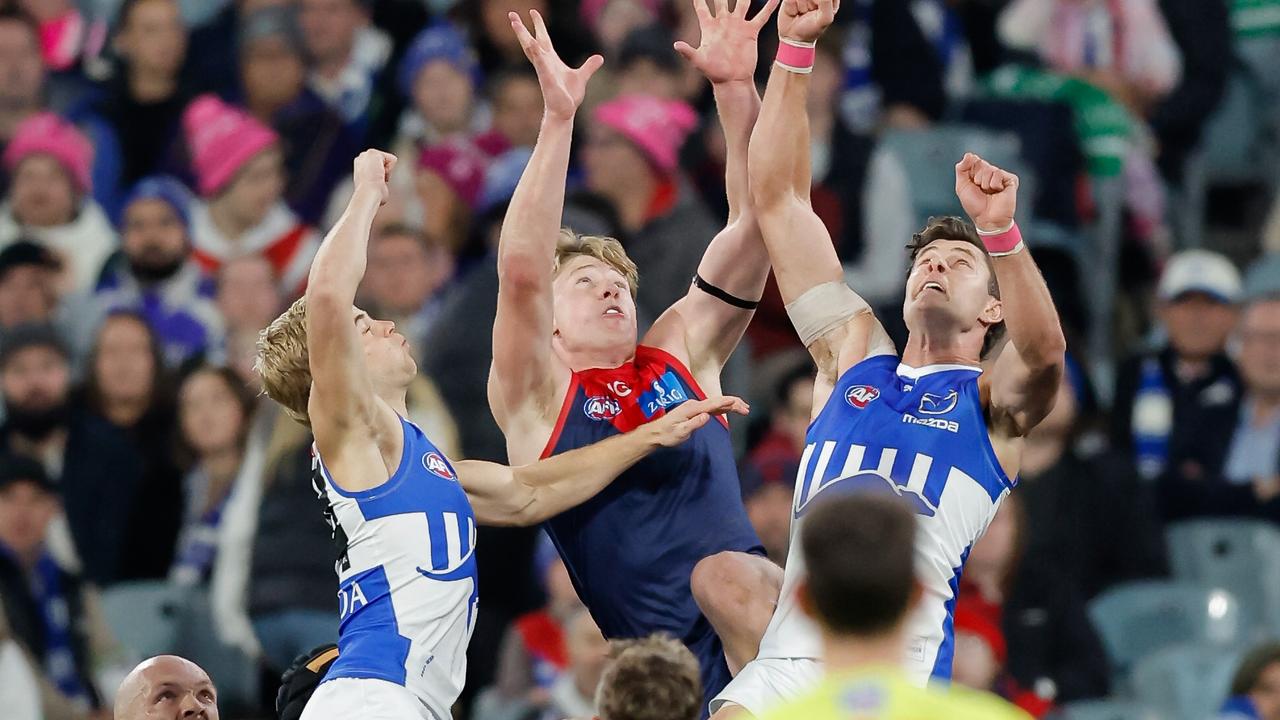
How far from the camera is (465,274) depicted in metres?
11.4

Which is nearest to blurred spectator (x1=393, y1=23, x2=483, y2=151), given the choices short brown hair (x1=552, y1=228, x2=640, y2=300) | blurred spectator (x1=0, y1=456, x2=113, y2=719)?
blurred spectator (x1=0, y1=456, x2=113, y2=719)

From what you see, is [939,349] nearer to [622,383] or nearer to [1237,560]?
[622,383]

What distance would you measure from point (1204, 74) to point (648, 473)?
6597 mm

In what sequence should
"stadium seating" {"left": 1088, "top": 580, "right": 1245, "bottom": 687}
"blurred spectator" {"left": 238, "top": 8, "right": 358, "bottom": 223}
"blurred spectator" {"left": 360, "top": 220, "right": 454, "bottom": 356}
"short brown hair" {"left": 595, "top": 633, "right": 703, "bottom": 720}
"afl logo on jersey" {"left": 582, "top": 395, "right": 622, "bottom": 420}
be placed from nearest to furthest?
"short brown hair" {"left": 595, "top": 633, "right": 703, "bottom": 720} < "afl logo on jersey" {"left": 582, "top": 395, "right": 622, "bottom": 420} < "stadium seating" {"left": 1088, "top": 580, "right": 1245, "bottom": 687} < "blurred spectator" {"left": 360, "top": 220, "right": 454, "bottom": 356} < "blurred spectator" {"left": 238, "top": 8, "right": 358, "bottom": 223}

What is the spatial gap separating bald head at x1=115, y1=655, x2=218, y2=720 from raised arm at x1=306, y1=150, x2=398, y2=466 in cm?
100

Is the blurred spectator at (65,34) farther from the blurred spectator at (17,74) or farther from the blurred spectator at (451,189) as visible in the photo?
the blurred spectator at (451,189)

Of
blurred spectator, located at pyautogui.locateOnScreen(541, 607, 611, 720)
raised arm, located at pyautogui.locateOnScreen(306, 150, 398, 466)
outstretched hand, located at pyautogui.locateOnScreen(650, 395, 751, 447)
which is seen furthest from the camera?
blurred spectator, located at pyautogui.locateOnScreen(541, 607, 611, 720)

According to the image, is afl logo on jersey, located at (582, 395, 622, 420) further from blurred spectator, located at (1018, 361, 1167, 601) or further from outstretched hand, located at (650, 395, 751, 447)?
blurred spectator, located at (1018, 361, 1167, 601)

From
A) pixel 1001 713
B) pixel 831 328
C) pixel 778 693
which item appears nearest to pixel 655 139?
pixel 831 328

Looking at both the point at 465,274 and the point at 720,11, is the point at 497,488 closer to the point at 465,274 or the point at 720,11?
the point at 720,11

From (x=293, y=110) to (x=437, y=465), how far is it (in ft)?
21.4

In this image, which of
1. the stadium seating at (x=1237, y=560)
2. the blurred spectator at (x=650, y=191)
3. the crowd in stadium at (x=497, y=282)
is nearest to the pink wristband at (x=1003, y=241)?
the crowd in stadium at (x=497, y=282)

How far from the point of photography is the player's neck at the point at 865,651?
3.82 metres

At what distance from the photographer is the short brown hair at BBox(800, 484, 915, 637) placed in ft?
12.5
